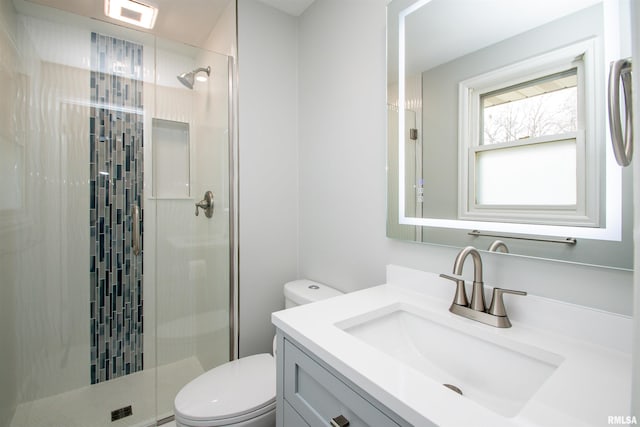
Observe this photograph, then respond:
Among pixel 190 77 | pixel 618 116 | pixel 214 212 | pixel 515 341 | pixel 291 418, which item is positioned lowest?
pixel 291 418

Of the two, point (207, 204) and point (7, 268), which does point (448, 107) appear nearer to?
point (207, 204)

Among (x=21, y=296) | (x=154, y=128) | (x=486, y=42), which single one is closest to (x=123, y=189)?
(x=154, y=128)

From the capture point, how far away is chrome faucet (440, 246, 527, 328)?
808 mm

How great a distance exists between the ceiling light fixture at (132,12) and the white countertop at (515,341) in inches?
69.8

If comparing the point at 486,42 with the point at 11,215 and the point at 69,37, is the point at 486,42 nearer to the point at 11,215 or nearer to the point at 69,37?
the point at 69,37

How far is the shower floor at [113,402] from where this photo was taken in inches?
53.6

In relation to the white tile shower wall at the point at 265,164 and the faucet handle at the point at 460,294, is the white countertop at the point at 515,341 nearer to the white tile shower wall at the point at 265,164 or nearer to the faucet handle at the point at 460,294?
the faucet handle at the point at 460,294

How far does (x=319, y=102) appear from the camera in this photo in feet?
5.37

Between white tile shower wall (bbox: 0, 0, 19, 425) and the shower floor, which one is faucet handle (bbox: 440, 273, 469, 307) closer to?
the shower floor

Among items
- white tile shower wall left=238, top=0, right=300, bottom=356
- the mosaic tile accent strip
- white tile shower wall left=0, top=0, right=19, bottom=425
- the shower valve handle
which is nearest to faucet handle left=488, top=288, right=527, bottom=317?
white tile shower wall left=238, top=0, right=300, bottom=356

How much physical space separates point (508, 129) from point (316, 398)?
948 millimetres

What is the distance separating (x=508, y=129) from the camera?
874 millimetres

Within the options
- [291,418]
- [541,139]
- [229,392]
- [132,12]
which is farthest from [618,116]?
[132,12]

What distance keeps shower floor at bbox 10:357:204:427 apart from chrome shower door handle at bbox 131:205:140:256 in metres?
0.70
